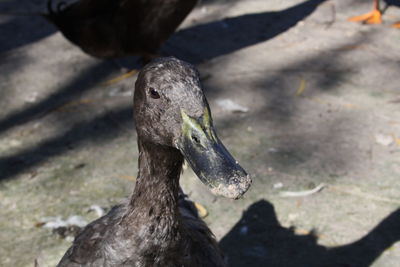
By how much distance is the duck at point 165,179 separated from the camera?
1.91 metres

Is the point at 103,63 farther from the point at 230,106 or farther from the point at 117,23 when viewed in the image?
the point at 230,106

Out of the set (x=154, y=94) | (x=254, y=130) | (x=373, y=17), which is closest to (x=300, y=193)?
(x=254, y=130)

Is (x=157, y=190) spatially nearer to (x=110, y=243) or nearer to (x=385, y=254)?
(x=110, y=243)

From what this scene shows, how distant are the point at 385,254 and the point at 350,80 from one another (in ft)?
6.39

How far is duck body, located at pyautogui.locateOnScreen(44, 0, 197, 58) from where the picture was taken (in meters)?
4.57

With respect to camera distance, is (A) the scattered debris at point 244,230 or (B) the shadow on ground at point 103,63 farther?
(B) the shadow on ground at point 103,63

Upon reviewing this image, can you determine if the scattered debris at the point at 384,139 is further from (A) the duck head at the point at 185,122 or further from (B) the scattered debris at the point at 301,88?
(A) the duck head at the point at 185,122

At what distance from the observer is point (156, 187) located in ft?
7.64

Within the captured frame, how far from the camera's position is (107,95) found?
15.5 ft

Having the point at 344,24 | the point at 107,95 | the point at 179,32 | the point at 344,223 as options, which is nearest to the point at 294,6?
the point at 344,24

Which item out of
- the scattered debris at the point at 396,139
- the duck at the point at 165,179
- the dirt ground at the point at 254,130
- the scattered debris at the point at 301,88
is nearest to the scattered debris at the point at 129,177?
the dirt ground at the point at 254,130

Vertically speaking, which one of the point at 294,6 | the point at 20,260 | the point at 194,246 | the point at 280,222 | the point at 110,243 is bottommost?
the point at 294,6

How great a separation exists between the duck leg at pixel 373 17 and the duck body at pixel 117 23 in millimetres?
1832

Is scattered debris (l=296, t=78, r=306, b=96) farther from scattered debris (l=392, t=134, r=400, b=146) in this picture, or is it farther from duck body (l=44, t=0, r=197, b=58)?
duck body (l=44, t=0, r=197, b=58)
